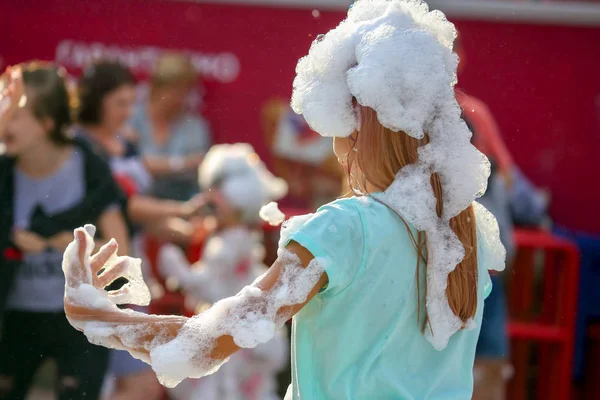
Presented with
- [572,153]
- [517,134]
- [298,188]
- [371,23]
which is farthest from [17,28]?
[371,23]

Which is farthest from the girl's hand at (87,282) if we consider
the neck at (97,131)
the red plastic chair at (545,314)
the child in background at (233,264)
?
the red plastic chair at (545,314)

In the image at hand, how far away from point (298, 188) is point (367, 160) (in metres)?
3.47

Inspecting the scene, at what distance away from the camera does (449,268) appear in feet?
5.70

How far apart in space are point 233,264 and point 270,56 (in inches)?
47.5

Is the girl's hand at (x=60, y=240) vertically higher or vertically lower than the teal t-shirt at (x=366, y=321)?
lower

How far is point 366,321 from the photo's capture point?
5.56 ft

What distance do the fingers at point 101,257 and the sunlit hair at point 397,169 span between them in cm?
53

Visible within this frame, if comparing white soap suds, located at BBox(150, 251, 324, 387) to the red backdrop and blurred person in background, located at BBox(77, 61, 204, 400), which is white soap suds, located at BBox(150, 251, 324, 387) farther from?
the red backdrop

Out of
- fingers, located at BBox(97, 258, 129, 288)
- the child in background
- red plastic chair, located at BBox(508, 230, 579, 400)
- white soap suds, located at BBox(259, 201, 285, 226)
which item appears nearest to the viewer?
fingers, located at BBox(97, 258, 129, 288)

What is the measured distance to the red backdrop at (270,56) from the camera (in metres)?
4.60

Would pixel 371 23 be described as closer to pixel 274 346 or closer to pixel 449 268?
pixel 449 268

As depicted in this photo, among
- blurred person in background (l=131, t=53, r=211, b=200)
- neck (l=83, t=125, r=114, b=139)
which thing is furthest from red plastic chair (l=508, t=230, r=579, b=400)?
neck (l=83, t=125, r=114, b=139)

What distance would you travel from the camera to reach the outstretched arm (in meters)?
1.61

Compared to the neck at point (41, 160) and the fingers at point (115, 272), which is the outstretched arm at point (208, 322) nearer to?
the fingers at point (115, 272)
